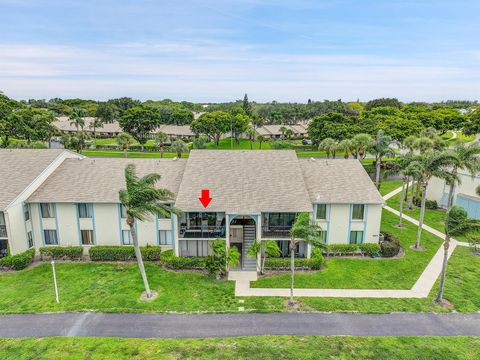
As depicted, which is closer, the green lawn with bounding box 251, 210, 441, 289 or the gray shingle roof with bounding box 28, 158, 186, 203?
the green lawn with bounding box 251, 210, 441, 289

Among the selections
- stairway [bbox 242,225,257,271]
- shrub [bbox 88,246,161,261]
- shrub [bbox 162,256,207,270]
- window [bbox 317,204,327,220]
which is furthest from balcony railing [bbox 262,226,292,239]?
shrub [bbox 88,246,161,261]

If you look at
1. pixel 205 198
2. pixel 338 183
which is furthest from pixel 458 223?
pixel 205 198

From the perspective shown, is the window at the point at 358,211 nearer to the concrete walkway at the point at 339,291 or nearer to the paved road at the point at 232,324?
the concrete walkway at the point at 339,291

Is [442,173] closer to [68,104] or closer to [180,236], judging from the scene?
[180,236]

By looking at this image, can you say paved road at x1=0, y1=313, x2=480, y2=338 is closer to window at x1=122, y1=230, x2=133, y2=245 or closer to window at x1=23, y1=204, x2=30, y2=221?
window at x1=122, y1=230, x2=133, y2=245

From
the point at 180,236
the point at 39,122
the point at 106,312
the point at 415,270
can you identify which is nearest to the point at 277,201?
the point at 180,236

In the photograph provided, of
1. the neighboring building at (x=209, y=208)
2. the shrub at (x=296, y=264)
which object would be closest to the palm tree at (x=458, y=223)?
the neighboring building at (x=209, y=208)

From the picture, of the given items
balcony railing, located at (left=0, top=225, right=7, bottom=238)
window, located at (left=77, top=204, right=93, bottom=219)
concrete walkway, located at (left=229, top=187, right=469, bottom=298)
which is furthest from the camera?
window, located at (left=77, top=204, right=93, bottom=219)
